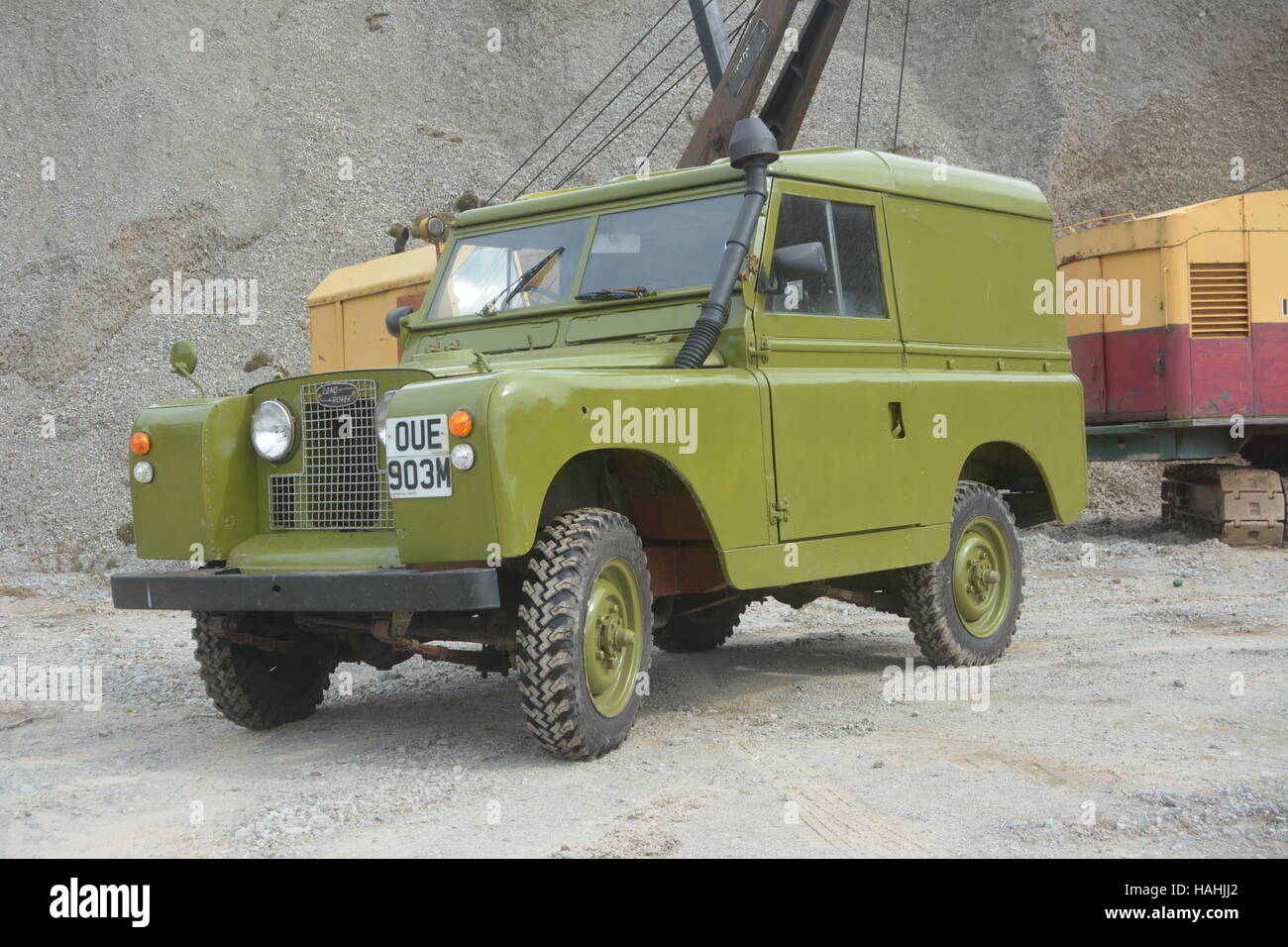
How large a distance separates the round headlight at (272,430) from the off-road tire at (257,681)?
937 millimetres

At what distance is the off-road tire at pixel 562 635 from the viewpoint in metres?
5.80

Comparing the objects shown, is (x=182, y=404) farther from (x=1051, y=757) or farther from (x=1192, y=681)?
(x=1192, y=681)

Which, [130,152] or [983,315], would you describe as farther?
[130,152]

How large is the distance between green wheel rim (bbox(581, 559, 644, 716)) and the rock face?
20086 millimetres

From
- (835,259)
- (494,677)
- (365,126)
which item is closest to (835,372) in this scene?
(835,259)

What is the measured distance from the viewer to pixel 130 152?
32.4 metres

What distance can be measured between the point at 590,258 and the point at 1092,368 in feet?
37.2

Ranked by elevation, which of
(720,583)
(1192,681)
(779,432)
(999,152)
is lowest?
(1192,681)

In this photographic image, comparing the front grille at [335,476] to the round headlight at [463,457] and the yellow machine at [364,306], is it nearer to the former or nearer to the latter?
the round headlight at [463,457]

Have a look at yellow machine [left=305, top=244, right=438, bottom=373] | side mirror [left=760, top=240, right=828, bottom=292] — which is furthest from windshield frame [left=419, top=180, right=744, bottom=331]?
yellow machine [left=305, top=244, right=438, bottom=373]

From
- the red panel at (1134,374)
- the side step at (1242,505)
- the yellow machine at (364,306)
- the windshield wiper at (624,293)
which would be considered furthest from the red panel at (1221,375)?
the windshield wiper at (624,293)

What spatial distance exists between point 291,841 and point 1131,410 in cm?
1400

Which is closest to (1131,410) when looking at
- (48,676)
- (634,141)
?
(48,676)

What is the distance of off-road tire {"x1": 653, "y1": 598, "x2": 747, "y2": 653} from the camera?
952cm
